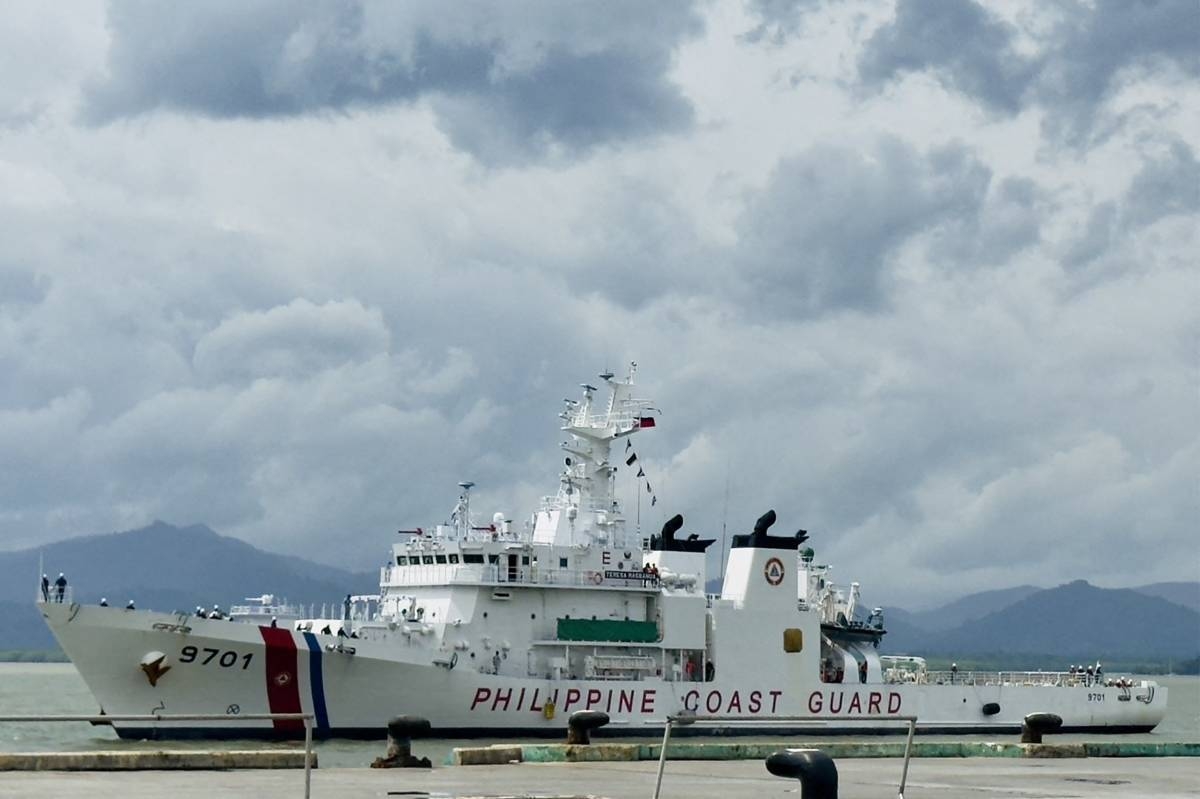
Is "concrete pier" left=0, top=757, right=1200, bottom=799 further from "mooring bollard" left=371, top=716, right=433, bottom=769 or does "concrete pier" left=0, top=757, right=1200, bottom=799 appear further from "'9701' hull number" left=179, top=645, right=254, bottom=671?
"'9701' hull number" left=179, top=645, right=254, bottom=671

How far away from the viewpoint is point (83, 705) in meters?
68.6

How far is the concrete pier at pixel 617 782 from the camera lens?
52.4 feet

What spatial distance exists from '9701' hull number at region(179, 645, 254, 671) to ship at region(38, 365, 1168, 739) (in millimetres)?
32

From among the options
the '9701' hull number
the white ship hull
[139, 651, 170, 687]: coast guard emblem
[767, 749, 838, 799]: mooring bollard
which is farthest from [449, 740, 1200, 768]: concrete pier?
[139, 651, 170, 687]: coast guard emblem

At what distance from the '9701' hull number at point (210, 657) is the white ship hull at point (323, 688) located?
0.02 m

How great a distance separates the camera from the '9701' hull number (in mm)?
38875

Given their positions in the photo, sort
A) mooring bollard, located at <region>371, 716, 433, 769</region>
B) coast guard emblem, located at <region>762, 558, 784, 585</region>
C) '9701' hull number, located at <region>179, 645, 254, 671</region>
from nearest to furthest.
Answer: mooring bollard, located at <region>371, 716, 433, 769</region>
'9701' hull number, located at <region>179, 645, 254, 671</region>
coast guard emblem, located at <region>762, 558, 784, 585</region>

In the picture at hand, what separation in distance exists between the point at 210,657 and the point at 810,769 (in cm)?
3014

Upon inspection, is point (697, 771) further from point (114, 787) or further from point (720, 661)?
point (720, 661)

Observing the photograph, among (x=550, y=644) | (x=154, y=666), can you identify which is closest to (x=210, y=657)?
(x=154, y=666)

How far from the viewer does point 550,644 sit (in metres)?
43.2

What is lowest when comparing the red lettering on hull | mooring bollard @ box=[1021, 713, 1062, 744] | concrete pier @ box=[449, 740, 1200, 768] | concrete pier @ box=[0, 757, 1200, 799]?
concrete pier @ box=[0, 757, 1200, 799]

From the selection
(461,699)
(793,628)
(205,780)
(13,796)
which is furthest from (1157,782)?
(793,628)

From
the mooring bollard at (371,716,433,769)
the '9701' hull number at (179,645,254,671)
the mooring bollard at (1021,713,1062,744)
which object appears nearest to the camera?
the mooring bollard at (371,716,433,769)
